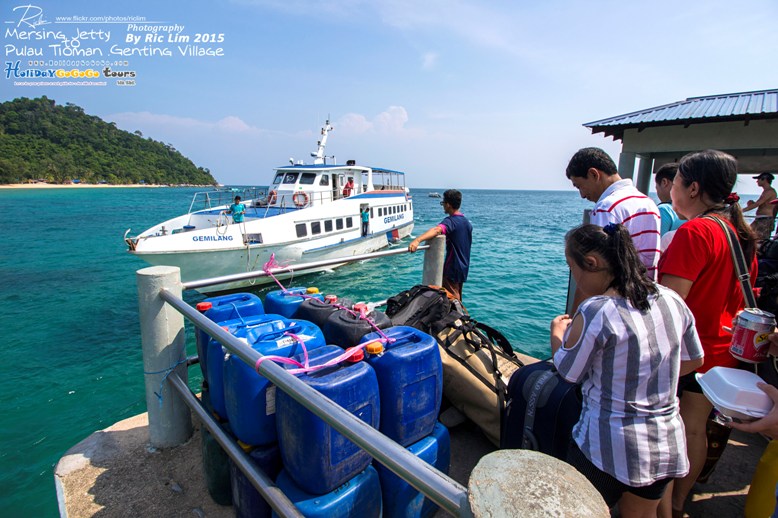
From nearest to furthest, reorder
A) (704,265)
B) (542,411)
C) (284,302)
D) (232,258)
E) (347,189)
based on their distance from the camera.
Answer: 1. (704,265)
2. (542,411)
3. (284,302)
4. (232,258)
5. (347,189)

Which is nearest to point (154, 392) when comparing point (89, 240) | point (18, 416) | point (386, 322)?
point (386, 322)

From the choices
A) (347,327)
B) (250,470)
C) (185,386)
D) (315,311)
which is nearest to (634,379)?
(347,327)

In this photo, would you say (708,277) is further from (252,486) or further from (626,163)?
(626,163)

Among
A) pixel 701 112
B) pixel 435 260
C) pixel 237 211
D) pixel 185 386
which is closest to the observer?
pixel 185 386

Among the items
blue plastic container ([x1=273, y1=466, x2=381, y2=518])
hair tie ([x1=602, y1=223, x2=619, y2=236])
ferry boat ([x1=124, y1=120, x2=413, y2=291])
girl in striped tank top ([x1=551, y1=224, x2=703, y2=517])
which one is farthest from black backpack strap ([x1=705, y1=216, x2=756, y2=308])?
ferry boat ([x1=124, y1=120, x2=413, y2=291])

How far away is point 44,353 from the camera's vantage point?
28.7ft

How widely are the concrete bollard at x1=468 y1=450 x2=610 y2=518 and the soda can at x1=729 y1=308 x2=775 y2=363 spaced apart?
1529mm

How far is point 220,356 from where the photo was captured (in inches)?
85.8

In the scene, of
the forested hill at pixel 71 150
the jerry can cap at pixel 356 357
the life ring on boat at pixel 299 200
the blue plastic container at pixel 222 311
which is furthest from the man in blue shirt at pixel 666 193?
the forested hill at pixel 71 150

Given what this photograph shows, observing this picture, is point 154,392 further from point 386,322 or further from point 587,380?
point 587,380

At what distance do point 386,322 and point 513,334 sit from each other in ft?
25.1

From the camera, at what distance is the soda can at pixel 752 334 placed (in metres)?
1.72

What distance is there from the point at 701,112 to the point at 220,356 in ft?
27.7

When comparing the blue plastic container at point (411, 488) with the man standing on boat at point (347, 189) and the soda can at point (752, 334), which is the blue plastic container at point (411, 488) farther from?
the man standing on boat at point (347, 189)
